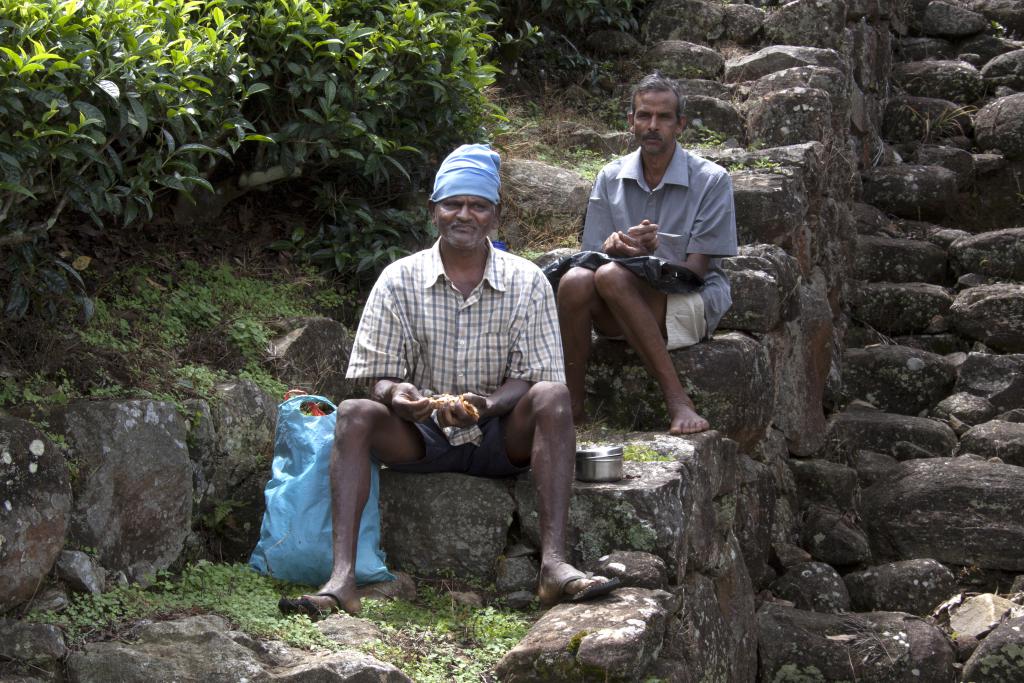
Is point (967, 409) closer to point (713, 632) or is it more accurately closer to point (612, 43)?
point (713, 632)

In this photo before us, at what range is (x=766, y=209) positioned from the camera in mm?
6387

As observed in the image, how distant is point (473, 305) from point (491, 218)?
0.33 metres

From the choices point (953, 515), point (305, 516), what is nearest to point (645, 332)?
Result: point (305, 516)

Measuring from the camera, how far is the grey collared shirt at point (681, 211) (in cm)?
532

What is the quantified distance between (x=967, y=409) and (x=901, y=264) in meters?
1.48

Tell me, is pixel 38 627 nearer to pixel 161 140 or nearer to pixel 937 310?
pixel 161 140

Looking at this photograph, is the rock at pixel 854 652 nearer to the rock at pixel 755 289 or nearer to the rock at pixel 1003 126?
the rock at pixel 755 289

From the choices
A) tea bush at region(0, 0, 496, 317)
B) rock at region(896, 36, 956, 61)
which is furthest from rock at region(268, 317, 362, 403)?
rock at region(896, 36, 956, 61)

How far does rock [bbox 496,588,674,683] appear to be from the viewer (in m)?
3.66

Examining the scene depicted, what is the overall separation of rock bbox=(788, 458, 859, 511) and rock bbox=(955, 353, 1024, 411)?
1.21 meters

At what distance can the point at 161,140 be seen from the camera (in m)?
4.54

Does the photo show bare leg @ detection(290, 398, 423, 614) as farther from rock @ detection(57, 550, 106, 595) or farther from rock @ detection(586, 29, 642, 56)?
rock @ detection(586, 29, 642, 56)

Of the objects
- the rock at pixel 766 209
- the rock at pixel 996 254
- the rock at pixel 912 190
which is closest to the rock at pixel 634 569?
the rock at pixel 766 209

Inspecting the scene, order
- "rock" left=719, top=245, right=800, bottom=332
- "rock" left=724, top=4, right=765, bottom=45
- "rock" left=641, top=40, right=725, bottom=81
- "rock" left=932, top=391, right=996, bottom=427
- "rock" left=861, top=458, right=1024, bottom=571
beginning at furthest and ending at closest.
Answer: "rock" left=724, top=4, right=765, bottom=45
"rock" left=641, top=40, right=725, bottom=81
"rock" left=932, top=391, right=996, bottom=427
"rock" left=861, top=458, right=1024, bottom=571
"rock" left=719, top=245, right=800, bottom=332
